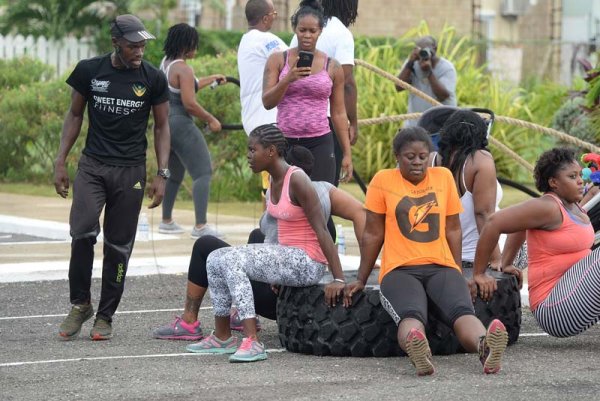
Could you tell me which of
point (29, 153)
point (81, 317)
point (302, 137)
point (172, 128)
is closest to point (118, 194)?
point (81, 317)

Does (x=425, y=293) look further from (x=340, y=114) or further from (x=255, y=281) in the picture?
(x=340, y=114)

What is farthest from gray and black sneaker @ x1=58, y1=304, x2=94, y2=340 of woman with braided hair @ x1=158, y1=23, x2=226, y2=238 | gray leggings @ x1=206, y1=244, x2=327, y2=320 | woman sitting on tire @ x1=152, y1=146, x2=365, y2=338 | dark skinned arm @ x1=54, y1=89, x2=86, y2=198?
woman with braided hair @ x1=158, y1=23, x2=226, y2=238

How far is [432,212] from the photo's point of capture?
732 centimetres

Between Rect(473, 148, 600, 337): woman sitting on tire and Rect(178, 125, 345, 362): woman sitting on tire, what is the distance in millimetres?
831

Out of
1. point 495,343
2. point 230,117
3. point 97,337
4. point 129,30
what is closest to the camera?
point 495,343

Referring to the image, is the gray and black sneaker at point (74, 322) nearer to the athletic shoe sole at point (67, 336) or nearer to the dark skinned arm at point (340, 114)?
the athletic shoe sole at point (67, 336)

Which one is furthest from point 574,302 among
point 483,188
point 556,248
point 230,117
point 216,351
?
point 230,117

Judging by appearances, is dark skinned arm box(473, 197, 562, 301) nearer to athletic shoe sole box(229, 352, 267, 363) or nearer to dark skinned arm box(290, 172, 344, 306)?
dark skinned arm box(290, 172, 344, 306)

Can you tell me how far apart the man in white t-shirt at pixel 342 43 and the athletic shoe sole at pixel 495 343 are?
2.98 metres

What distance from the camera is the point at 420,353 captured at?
6711mm

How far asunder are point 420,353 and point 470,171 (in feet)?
4.97

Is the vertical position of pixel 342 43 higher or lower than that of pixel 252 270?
higher

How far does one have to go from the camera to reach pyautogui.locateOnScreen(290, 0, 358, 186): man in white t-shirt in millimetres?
9680

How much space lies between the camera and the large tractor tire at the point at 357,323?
24.1ft
